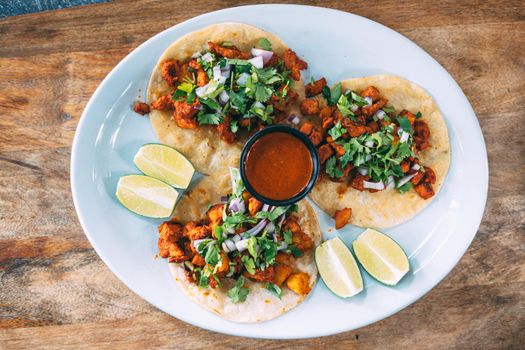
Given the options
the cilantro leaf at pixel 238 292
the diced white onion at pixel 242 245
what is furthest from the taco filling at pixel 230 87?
the cilantro leaf at pixel 238 292

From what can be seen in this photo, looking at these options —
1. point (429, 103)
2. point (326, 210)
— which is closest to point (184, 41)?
point (326, 210)

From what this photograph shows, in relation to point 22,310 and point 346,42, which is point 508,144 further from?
point 22,310

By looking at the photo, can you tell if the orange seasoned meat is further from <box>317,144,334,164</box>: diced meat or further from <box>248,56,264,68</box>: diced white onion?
<box>317,144,334,164</box>: diced meat

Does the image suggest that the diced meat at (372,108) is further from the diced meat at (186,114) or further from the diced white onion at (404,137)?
the diced meat at (186,114)

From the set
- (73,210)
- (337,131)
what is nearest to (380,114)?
(337,131)

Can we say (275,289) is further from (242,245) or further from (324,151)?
(324,151)

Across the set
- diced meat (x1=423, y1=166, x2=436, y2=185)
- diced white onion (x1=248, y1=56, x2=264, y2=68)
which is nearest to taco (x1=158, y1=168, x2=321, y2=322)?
diced white onion (x1=248, y1=56, x2=264, y2=68)

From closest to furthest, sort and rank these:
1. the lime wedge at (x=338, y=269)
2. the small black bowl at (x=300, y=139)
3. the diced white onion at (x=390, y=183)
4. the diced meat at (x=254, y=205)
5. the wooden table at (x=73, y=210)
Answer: the small black bowl at (x=300, y=139), the diced meat at (x=254, y=205), the lime wedge at (x=338, y=269), the diced white onion at (x=390, y=183), the wooden table at (x=73, y=210)
